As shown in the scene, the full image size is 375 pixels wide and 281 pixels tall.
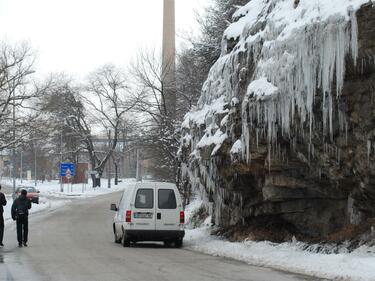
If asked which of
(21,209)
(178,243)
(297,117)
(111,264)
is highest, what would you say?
(297,117)

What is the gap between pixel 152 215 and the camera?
17156 millimetres

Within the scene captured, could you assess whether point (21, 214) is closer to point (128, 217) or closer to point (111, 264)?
point (128, 217)

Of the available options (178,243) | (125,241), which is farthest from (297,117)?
(125,241)

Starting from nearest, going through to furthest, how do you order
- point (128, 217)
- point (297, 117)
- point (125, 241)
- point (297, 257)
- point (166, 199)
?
point (297, 257) < point (297, 117) < point (128, 217) < point (125, 241) < point (166, 199)

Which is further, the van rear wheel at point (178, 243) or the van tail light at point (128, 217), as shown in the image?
the van rear wheel at point (178, 243)

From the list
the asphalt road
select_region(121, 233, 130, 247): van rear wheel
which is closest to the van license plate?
select_region(121, 233, 130, 247): van rear wheel

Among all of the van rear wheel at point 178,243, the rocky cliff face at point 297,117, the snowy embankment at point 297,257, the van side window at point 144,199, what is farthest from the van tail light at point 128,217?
the rocky cliff face at point 297,117

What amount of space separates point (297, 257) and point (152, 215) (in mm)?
5653

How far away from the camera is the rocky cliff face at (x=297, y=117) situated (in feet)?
40.9

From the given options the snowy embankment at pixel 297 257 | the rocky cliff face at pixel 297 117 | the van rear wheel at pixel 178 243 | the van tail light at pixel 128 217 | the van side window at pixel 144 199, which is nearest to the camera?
the snowy embankment at pixel 297 257

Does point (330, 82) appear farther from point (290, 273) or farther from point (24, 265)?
point (24, 265)

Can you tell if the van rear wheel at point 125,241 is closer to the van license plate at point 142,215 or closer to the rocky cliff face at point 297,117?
the van license plate at point 142,215

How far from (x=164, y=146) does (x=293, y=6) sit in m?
21.3

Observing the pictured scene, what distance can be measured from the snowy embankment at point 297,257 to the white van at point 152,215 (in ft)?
2.91
